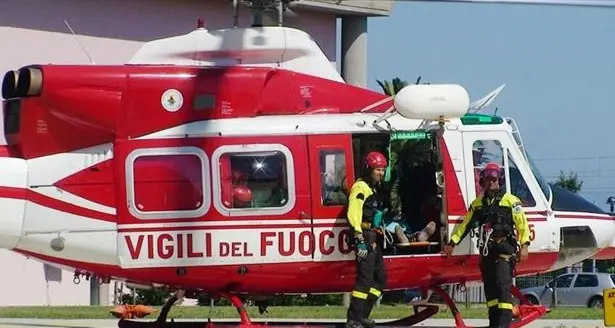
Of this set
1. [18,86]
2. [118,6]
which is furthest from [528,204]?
[118,6]

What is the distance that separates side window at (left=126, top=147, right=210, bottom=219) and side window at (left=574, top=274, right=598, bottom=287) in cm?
2822

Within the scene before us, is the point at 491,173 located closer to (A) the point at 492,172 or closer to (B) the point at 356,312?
(A) the point at 492,172

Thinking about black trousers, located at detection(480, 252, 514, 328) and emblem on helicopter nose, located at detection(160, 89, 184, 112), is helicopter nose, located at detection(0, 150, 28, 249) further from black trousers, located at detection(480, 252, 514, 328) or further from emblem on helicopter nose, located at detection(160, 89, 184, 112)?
black trousers, located at detection(480, 252, 514, 328)

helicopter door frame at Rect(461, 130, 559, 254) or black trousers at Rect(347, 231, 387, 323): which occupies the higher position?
helicopter door frame at Rect(461, 130, 559, 254)

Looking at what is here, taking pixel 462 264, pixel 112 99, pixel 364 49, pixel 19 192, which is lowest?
pixel 462 264

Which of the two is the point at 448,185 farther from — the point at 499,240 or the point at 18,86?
the point at 18,86

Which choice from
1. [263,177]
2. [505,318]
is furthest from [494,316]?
[263,177]

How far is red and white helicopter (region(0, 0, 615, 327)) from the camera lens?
1345 centimetres

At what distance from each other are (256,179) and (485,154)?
2.55m

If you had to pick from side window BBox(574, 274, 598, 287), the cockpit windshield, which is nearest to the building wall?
side window BBox(574, 274, 598, 287)

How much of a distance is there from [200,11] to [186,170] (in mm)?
26330

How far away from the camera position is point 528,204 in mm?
14336

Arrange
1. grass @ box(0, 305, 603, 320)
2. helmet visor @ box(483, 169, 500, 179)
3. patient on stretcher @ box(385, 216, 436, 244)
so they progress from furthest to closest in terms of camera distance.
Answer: grass @ box(0, 305, 603, 320) → patient on stretcher @ box(385, 216, 436, 244) → helmet visor @ box(483, 169, 500, 179)

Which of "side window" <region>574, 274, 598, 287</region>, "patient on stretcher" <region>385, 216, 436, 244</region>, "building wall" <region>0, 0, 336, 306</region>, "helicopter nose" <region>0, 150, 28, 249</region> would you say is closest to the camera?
"helicopter nose" <region>0, 150, 28, 249</region>
